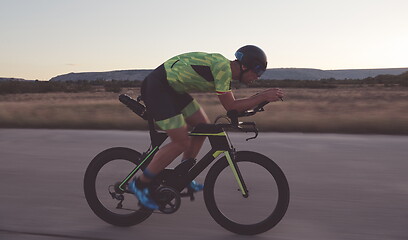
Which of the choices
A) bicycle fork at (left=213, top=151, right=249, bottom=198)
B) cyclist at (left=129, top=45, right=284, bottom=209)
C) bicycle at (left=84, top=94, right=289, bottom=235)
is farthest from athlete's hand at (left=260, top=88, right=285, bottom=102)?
bicycle fork at (left=213, top=151, right=249, bottom=198)

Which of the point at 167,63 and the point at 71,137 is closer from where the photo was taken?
the point at 167,63

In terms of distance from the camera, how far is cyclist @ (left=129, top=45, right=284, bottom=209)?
11.4 ft

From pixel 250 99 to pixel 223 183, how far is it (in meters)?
0.75

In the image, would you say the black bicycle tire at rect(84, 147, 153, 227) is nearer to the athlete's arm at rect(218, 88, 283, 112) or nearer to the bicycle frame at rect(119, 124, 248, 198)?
the bicycle frame at rect(119, 124, 248, 198)

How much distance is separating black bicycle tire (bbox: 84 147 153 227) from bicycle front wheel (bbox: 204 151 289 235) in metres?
0.61

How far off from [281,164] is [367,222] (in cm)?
252

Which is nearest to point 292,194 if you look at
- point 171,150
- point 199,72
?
point 171,150

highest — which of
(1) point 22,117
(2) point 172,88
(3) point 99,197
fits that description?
(2) point 172,88

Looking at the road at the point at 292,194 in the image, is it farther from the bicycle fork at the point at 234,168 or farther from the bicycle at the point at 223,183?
the bicycle fork at the point at 234,168

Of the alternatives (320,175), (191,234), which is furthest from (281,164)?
(191,234)

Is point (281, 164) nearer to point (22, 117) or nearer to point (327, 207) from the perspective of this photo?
point (327, 207)

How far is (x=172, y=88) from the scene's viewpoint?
12.4 feet

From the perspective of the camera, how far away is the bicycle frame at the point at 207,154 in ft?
12.3

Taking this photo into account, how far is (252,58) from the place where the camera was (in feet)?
11.6
